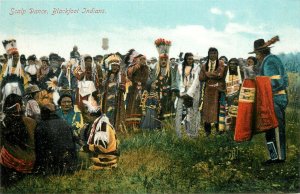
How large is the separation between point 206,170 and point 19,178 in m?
3.12

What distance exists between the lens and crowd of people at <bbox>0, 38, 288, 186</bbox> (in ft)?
26.5

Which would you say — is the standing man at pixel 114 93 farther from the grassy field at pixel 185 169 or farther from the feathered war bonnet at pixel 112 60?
the grassy field at pixel 185 169

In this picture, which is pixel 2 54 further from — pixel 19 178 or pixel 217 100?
pixel 217 100

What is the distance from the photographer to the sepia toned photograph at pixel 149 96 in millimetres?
8070

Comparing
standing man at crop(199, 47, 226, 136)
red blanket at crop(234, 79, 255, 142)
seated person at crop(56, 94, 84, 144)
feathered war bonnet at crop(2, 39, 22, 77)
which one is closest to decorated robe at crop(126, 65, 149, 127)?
seated person at crop(56, 94, 84, 144)

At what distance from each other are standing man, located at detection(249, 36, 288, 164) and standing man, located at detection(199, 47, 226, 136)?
0.68 metres

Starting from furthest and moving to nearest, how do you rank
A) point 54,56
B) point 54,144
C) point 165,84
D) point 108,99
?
point 165,84 < point 108,99 < point 54,56 < point 54,144

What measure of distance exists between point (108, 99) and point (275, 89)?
2848 mm

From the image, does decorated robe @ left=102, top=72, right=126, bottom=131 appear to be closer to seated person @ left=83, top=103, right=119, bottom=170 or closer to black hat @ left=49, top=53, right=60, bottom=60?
seated person @ left=83, top=103, right=119, bottom=170

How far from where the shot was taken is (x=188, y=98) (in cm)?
848

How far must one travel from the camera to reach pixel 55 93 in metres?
8.23

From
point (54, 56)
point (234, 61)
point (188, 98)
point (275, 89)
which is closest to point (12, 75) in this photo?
point (54, 56)

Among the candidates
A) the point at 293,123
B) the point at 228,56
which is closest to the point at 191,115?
the point at 228,56

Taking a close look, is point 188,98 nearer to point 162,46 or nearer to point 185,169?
point 162,46
